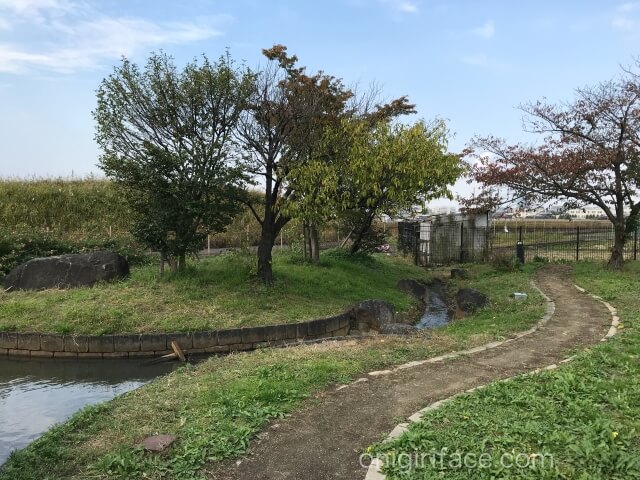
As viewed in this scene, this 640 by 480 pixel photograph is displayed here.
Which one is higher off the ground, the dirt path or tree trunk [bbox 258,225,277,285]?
tree trunk [bbox 258,225,277,285]

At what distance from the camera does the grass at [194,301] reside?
10.3 metres

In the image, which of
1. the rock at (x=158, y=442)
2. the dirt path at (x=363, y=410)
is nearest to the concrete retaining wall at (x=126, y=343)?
the dirt path at (x=363, y=410)

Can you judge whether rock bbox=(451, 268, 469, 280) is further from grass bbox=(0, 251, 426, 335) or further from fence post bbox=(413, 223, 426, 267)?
grass bbox=(0, 251, 426, 335)

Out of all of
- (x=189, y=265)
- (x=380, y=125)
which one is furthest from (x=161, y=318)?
(x=380, y=125)

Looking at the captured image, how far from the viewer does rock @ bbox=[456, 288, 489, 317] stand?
11883 mm

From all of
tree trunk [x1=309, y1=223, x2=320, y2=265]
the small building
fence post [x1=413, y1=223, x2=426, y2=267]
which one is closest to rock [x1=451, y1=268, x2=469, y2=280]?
fence post [x1=413, y1=223, x2=426, y2=267]

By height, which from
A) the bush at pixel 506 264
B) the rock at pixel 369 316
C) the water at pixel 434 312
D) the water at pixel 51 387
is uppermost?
the bush at pixel 506 264

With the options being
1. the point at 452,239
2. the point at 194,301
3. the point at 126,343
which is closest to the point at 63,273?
the point at 194,301

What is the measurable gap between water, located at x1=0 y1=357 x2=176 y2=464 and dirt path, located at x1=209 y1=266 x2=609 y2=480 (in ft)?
10.3

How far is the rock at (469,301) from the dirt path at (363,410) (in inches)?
142

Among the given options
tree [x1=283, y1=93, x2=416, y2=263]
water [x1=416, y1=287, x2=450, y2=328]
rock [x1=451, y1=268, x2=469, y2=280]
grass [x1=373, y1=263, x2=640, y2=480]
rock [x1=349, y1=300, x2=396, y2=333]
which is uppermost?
tree [x1=283, y1=93, x2=416, y2=263]

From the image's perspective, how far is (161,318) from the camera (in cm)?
1053

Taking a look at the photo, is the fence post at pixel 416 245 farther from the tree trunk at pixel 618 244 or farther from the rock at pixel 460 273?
the tree trunk at pixel 618 244

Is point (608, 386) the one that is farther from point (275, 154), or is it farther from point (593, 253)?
point (593, 253)
